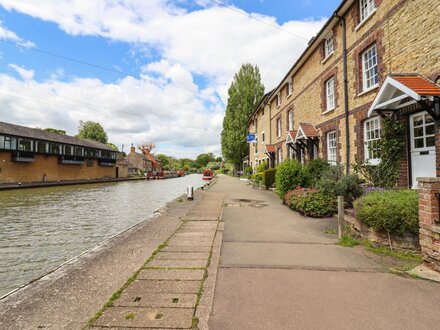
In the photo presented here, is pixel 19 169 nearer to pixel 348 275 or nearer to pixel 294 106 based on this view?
Result: pixel 294 106

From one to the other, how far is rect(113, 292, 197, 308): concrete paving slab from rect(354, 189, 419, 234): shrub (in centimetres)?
407

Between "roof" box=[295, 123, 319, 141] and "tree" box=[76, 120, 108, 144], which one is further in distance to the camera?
"tree" box=[76, 120, 108, 144]

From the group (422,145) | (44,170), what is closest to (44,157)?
(44,170)

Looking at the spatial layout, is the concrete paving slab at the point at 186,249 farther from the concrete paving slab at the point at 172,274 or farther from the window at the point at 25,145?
the window at the point at 25,145

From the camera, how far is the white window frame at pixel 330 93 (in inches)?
491

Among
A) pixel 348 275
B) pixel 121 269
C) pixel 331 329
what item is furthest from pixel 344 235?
pixel 121 269

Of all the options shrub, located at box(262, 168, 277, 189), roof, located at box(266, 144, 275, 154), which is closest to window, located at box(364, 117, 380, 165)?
shrub, located at box(262, 168, 277, 189)

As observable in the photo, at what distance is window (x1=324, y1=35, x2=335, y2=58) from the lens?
41.7ft

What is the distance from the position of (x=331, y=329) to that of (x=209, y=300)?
138 centimetres

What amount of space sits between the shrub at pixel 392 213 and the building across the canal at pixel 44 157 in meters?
36.1

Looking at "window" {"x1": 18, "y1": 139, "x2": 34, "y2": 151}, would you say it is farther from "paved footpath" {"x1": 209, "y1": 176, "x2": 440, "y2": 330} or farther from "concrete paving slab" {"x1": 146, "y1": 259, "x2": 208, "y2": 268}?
"paved footpath" {"x1": 209, "y1": 176, "x2": 440, "y2": 330}

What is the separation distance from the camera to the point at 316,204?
8406 mm

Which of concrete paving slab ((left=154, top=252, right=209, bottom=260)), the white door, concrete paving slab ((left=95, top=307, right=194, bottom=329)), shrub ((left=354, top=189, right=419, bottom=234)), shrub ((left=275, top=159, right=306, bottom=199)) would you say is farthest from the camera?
shrub ((left=275, top=159, right=306, bottom=199))

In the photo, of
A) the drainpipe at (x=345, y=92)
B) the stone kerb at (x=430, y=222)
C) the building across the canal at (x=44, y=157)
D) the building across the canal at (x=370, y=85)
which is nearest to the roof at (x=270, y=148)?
the building across the canal at (x=370, y=85)
